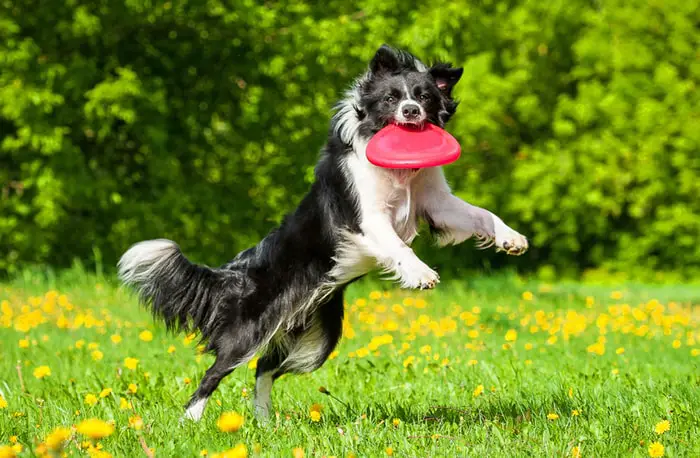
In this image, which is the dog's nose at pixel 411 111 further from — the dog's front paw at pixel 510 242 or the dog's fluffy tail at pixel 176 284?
the dog's fluffy tail at pixel 176 284

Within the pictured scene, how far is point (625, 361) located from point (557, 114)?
564 inches

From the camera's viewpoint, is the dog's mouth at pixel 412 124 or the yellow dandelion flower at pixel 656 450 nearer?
the yellow dandelion flower at pixel 656 450

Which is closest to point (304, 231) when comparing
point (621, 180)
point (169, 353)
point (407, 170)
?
point (407, 170)

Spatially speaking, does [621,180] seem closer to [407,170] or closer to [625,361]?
[625,361]

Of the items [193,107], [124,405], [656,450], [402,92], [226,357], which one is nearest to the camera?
[656,450]

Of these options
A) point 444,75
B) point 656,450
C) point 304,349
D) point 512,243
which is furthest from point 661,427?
point 444,75

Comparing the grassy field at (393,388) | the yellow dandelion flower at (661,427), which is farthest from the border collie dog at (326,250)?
the yellow dandelion flower at (661,427)

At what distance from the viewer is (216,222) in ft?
44.3

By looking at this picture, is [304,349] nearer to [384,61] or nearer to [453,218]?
[453,218]

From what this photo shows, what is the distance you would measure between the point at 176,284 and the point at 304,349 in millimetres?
739

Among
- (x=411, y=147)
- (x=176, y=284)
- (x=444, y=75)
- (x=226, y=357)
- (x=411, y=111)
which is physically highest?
(x=444, y=75)

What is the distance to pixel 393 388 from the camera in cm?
516

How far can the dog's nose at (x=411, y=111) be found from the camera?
4480 millimetres

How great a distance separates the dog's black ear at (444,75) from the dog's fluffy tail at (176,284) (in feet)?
4.71
